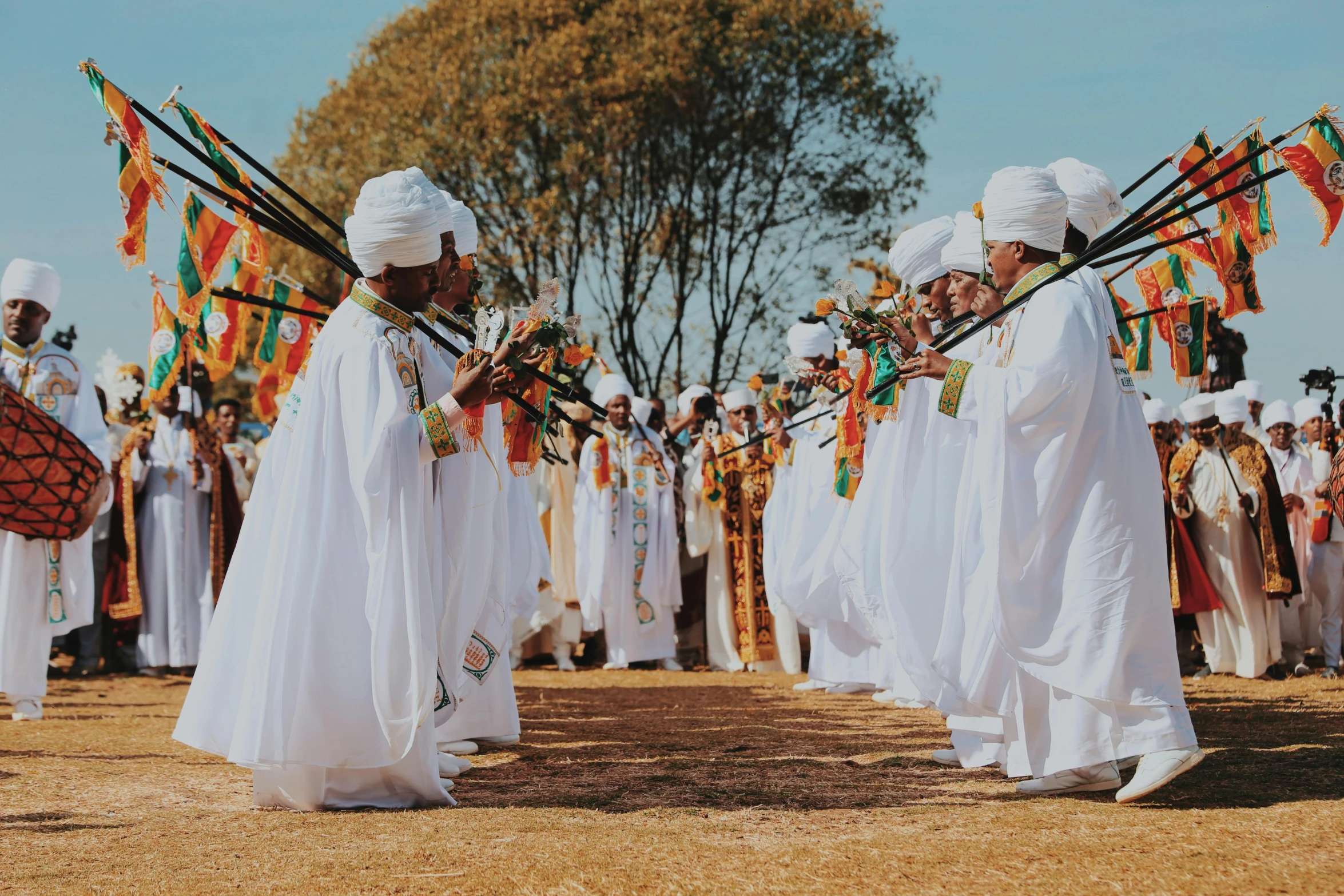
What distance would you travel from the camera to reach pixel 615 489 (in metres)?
12.4

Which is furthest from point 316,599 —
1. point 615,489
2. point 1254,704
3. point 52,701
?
point 615,489

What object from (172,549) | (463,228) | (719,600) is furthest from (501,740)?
(172,549)

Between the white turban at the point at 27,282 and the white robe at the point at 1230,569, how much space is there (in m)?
8.73

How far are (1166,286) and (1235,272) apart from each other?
4.23 ft

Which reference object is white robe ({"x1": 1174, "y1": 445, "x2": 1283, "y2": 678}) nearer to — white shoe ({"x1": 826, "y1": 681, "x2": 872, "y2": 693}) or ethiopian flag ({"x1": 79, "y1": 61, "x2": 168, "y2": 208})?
white shoe ({"x1": 826, "y1": 681, "x2": 872, "y2": 693})

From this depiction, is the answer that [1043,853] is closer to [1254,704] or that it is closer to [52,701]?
[1254,704]

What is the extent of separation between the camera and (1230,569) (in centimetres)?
1060

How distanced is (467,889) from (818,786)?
84.2 inches

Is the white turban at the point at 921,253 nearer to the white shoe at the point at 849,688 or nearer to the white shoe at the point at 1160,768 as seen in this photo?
the white shoe at the point at 1160,768

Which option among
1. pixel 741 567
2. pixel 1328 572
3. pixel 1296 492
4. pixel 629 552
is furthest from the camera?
pixel 629 552

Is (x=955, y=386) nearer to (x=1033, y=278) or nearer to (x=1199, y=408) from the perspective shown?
(x=1033, y=278)

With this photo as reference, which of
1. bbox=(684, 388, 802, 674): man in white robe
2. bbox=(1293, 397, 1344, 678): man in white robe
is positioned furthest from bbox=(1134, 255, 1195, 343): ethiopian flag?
bbox=(684, 388, 802, 674): man in white robe

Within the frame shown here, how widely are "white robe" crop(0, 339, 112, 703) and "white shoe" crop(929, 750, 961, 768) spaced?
5.40 meters

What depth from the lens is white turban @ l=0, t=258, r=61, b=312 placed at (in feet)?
27.6
